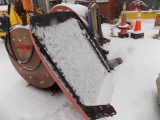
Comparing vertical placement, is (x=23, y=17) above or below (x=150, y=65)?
above

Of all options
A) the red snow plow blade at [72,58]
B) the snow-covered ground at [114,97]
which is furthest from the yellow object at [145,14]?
the red snow plow blade at [72,58]

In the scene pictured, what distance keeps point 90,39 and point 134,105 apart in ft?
4.72

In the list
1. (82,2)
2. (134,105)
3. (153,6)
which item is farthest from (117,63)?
(153,6)

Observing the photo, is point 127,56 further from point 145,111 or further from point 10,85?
point 10,85

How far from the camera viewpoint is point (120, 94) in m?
2.54

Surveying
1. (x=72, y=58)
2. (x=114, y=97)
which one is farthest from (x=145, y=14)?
(x=72, y=58)

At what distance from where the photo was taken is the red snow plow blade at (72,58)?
1912 millimetres

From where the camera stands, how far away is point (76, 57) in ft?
8.18

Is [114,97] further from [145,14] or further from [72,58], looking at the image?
[145,14]

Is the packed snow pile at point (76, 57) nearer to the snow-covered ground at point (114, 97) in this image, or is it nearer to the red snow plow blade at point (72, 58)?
the red snow plow blade at point (72, 58)

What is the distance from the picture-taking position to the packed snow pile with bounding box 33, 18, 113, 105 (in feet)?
6.92

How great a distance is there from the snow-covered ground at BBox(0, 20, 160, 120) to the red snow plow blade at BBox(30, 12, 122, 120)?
0.24m

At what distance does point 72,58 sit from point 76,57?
0.12 metres

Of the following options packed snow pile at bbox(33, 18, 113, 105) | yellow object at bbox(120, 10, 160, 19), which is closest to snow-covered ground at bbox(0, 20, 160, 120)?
packed snow pile at bbox(33, 18, 113, 105)
